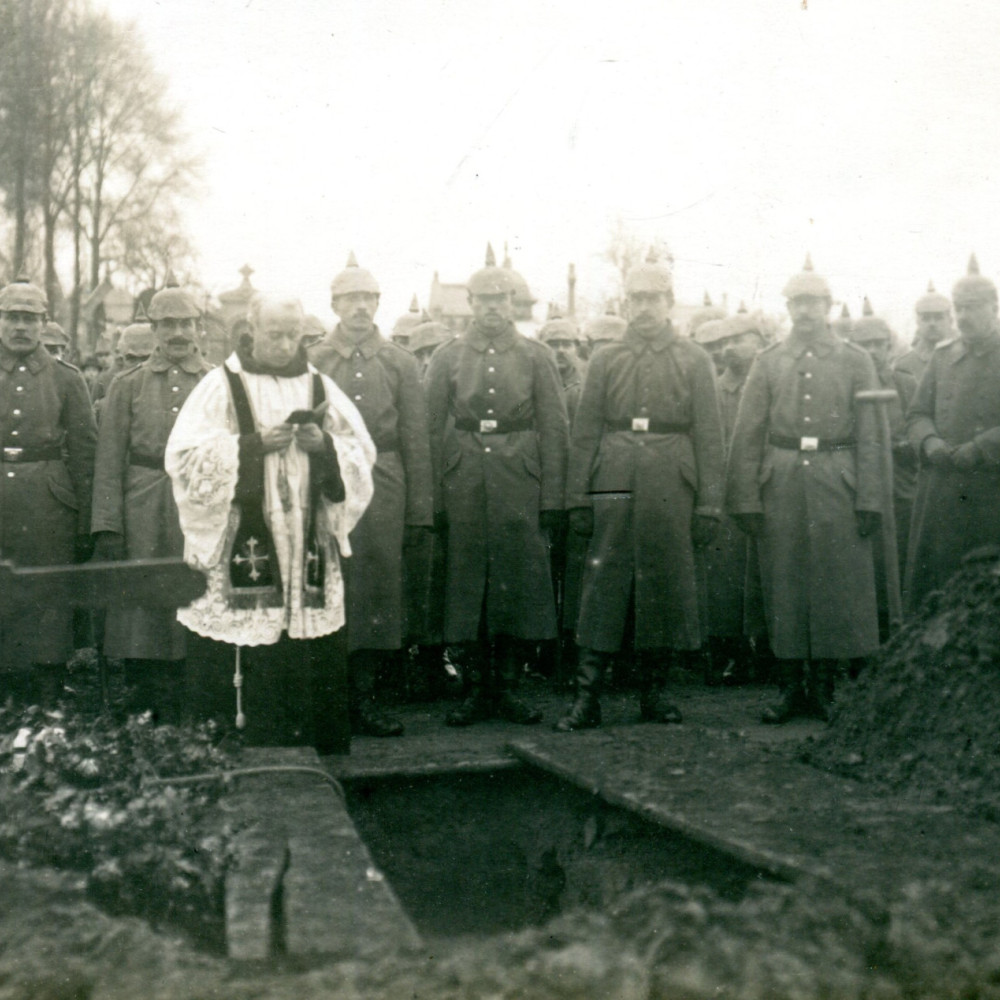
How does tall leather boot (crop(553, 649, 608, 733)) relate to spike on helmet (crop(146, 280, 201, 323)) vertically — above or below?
below

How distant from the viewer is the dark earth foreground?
123 inches

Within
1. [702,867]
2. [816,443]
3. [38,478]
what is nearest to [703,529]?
[816,443]

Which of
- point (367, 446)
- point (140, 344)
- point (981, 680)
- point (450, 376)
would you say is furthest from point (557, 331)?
point (981, 680)

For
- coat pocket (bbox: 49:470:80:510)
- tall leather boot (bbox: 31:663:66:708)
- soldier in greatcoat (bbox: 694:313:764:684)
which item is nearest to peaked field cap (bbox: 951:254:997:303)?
soldier in greatcoat (bbox: 694:313:764:684)

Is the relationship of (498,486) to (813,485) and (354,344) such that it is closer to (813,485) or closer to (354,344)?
(354,344)

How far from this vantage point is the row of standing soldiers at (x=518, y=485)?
23.1 ft

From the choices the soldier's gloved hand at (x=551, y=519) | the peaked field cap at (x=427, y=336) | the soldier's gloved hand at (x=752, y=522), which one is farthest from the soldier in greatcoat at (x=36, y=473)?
the peaked field cap at (x=427, y=336)

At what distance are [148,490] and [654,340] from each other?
9.06 feet

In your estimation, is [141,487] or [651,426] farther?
[141,487]

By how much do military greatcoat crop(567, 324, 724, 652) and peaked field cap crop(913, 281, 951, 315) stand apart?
422 centimetres

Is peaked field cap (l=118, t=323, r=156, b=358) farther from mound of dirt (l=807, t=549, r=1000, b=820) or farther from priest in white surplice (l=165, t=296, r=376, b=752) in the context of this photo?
mound of dirt (l=807, t=549, r=1000, b=820)

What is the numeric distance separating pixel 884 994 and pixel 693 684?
18.5 ft

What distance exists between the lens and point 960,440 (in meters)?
8.03

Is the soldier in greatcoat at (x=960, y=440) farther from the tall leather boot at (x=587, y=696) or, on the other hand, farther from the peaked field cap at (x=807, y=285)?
the tall leather boot at (x=587, y=696)
